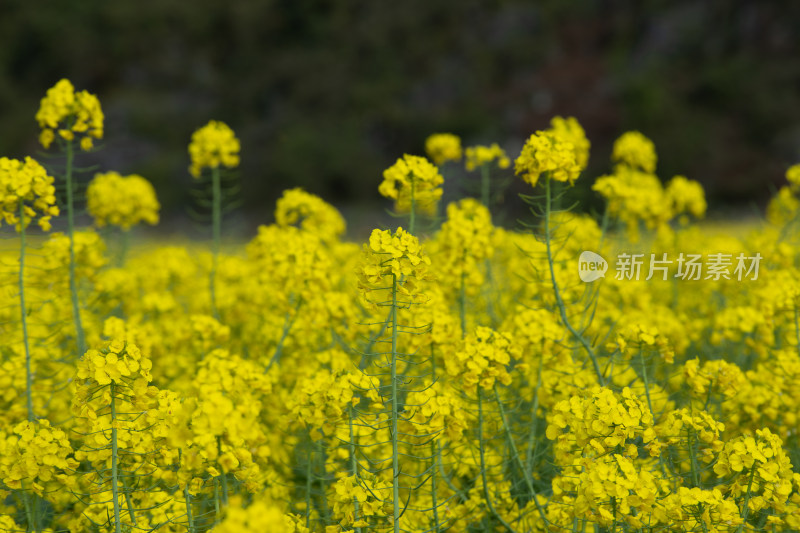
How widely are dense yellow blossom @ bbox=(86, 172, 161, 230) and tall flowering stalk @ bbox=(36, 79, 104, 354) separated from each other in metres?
1.03

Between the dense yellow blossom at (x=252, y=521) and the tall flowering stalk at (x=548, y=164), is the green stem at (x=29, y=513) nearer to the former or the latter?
the dense yellow blossom at (x=252, y=521)

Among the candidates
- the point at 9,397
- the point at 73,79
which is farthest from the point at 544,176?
the point at 73,79

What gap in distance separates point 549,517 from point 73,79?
3243cm

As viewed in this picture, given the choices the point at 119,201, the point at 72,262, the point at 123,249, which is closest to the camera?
the point at 72,262

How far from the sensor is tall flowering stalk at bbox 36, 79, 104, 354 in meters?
4.11

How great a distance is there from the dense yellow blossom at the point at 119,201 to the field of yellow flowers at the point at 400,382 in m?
0.02

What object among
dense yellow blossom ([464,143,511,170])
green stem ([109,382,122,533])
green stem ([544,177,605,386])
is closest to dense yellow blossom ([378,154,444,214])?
green stem ([544,177,605,386])

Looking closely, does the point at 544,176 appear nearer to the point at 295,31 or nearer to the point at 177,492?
the point at 177,492

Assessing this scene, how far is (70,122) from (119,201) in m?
1.17

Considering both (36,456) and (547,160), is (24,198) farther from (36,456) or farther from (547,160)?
(547,160)

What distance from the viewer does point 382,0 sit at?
3064 centimetres

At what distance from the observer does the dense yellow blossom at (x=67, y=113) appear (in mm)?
4102

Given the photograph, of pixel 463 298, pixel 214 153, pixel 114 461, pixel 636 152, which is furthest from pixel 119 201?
pixel 636 152

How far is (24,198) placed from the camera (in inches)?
141
